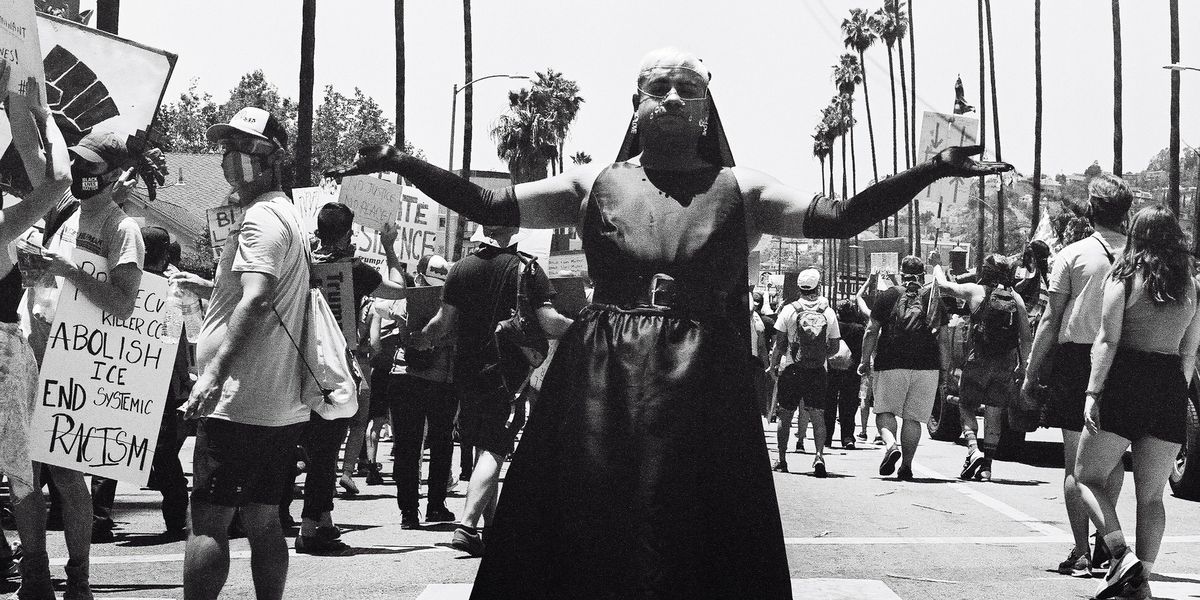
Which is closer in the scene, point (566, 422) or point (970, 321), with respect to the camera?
point (566, 422)

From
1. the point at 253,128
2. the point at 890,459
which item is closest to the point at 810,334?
the point at 890,459

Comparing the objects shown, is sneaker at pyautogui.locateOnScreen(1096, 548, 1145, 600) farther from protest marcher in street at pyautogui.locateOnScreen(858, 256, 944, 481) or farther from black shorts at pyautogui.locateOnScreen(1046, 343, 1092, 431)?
protest marcher in street at pyautogui.locateOnScreen(858, 256, 944, 481)

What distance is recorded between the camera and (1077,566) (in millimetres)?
7219

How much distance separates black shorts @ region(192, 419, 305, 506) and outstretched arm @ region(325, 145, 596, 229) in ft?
4.06

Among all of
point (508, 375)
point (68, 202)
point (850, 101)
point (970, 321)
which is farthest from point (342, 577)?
point (850, 101)

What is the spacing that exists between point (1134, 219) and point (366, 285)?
4.02 metres

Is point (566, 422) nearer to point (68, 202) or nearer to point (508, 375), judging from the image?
point (68, 202)

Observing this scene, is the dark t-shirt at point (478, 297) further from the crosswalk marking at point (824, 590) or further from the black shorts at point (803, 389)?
the black shorts at point (803, 389)

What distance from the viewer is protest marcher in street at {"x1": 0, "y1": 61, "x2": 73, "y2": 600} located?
4852mm

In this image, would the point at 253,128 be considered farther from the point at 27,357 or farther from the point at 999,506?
the point at 999,506

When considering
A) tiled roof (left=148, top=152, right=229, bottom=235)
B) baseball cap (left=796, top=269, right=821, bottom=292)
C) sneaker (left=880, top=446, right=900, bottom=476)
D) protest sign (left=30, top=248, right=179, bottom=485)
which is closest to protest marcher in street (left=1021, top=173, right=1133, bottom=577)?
protest sign (left=30, top=248, right=179, bottom=485)

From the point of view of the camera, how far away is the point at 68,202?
639 centimetres

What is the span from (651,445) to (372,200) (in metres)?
12.1

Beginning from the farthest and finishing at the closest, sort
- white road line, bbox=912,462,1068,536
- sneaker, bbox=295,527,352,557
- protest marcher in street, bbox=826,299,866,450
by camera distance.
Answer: protest marcher in street, bbox=826,299,866,450 < white road line, bbox=912,462,1068,536 < sneaker, bbox=295,527,352,557
